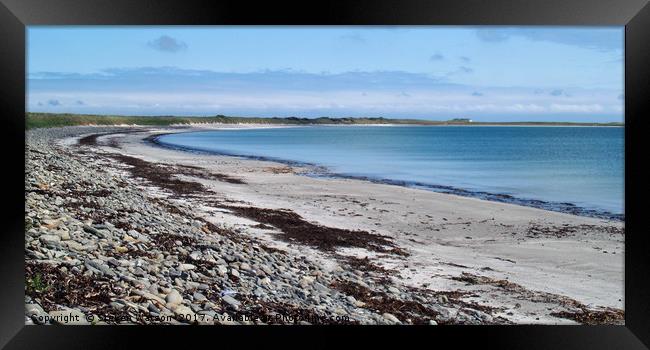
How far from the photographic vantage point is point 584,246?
10484mm

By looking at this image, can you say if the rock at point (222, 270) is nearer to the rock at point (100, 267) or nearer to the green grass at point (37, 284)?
the rock at point (100, 267)

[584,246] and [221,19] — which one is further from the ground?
[221,19]

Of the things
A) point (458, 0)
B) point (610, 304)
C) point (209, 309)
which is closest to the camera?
point (458, 0)

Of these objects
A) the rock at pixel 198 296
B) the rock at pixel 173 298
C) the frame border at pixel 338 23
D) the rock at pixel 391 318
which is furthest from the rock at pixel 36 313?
the rock at pixel 391 318

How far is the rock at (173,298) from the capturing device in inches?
204

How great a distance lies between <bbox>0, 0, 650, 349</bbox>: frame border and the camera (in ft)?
15.1

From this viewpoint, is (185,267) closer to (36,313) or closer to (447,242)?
(36,313)

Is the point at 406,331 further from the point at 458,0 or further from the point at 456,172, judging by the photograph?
the point at 456,172

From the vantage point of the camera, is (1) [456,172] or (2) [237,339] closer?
(2) [237,339]

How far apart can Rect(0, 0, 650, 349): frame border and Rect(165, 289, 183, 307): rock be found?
391 millimetres

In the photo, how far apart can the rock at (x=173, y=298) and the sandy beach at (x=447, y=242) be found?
8.12 ft

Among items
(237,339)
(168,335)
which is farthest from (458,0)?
(168,335)

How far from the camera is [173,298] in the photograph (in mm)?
5246

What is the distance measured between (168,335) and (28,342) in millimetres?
1154
